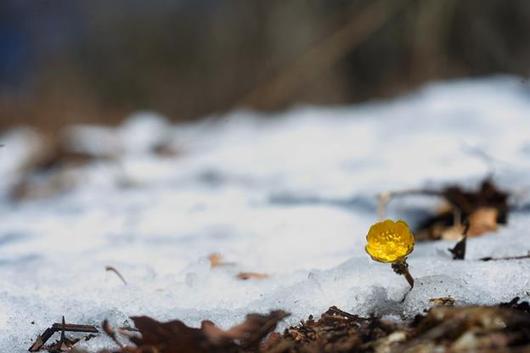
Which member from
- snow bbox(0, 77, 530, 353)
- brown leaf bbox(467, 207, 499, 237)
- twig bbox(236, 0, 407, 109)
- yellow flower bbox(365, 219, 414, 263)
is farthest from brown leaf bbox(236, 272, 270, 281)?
twig bbox(236, 0, 407, 109)

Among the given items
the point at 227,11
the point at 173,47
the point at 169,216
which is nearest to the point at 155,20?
the point at 173,47

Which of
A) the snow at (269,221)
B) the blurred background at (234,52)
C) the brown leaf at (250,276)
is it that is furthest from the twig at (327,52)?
the brown leaf at (250,276)

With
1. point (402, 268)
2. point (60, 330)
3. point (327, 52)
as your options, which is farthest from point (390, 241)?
point (327, 52)

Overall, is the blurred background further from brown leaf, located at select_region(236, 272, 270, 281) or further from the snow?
brown leaf, located at select_region(236, 272, 270, 281)

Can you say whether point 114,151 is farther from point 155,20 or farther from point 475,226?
point 155,20

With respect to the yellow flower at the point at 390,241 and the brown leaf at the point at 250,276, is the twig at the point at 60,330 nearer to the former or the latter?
the brown leaf at the point at 250,276
